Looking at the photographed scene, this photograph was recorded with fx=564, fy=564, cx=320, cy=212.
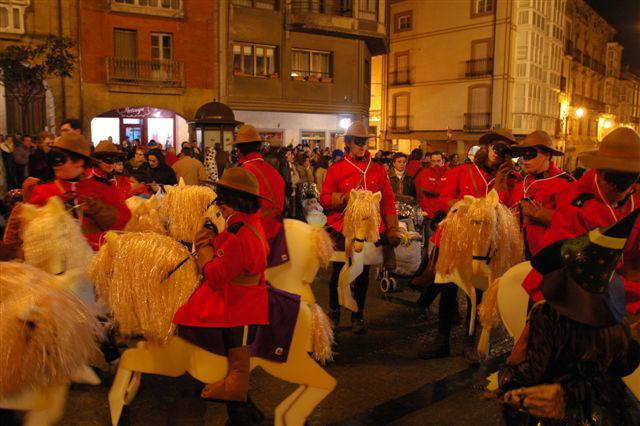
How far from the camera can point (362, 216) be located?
592cm

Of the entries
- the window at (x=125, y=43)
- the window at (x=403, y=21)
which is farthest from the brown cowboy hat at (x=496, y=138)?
the window at (x=403, y=21)

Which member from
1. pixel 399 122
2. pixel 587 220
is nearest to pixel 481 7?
pixel 399 122

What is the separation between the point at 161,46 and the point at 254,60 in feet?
13.6

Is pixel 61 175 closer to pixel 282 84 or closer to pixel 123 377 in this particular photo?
pixel 123 377

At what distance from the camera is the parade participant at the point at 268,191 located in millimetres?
5070

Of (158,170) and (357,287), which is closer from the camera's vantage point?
(357,287)

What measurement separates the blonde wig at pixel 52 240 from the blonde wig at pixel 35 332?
3.83 feet

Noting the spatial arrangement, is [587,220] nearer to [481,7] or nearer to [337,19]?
[337,19]

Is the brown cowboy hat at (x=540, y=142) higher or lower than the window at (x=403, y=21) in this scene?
lower

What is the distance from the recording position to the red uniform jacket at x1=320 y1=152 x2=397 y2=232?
6.42 meters

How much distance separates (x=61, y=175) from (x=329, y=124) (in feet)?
79.0

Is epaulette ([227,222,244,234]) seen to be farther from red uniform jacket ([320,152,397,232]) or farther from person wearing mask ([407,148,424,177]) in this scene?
person wearing mask ([407,148,424,177])

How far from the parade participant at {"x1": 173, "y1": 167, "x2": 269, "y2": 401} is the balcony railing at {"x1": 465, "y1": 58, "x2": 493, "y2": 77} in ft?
113

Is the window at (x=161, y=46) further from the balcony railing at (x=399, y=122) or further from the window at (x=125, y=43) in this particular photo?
the balcony railing at (x=399, y=122)
